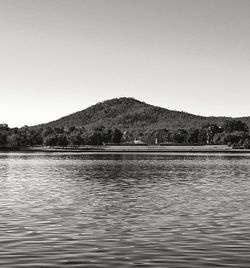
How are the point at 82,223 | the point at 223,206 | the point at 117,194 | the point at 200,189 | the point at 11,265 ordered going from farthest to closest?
1. the point at 200,189
2. the point at 117,194
3. the point at 223,206
4. the point at 82,223
5. the point at 11,265

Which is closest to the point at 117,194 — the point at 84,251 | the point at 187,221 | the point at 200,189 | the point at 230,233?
the point at 200,189

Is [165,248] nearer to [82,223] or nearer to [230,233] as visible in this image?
[230,233]

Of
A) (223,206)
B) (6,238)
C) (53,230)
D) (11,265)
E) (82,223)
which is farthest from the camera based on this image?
(223,206)

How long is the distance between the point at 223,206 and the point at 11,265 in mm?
25420

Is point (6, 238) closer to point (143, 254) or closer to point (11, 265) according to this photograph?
point (11, 265)

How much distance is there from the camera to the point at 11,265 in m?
24.4

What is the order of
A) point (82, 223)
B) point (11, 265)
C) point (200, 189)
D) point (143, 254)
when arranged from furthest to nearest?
point (200, 189) < point (82, 223) < point (143, 254) < point (11, 265)

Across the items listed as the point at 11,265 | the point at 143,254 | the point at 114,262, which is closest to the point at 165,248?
the point at 143,254

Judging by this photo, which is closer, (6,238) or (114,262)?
(114,262)

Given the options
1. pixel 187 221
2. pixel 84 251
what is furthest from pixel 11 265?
pixel 187 221

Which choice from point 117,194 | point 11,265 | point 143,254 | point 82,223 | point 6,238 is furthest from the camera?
point 117,194

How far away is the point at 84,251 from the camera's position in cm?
2744

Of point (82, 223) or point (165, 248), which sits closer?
point (165, 248)

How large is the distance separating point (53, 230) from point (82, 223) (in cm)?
336
